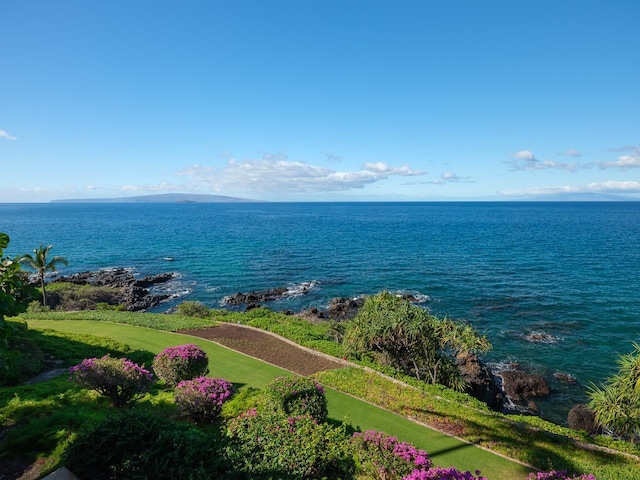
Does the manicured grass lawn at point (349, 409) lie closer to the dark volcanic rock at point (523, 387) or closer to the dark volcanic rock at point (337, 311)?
the dark volcanic rock at point (523, 387)

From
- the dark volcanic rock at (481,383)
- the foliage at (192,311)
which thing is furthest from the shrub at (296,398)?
the foliage at (192,311)

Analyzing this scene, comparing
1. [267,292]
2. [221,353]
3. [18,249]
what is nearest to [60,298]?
[267,292]

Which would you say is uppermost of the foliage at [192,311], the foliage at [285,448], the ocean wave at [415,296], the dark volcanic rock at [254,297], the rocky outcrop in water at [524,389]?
the foliage at [285,448]

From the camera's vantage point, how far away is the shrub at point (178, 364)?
14.8m

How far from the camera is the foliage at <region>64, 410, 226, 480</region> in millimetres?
7641

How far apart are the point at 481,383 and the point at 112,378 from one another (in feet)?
72.9

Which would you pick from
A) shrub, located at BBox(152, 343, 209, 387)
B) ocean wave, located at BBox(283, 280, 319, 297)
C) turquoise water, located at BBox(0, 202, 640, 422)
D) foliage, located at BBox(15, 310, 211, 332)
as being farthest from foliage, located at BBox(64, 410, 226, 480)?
ocean wave, located at BBox(283, 280, 319, 297)

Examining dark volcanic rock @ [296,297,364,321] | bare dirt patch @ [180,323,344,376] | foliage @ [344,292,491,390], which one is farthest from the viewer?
dark volcanic rock @ [296,297,364,321]

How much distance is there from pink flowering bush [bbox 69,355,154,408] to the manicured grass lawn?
5.52 meters

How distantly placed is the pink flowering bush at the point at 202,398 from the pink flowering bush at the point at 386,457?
5.01 meters

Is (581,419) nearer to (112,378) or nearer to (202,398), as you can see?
(202,398)

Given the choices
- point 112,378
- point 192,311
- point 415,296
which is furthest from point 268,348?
point 415,296

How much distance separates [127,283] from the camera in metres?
52.5

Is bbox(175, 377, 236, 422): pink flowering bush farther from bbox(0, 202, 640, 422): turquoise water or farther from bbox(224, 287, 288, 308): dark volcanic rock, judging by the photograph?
bbox(224, 287, 288, 308): dark volcanic rock
